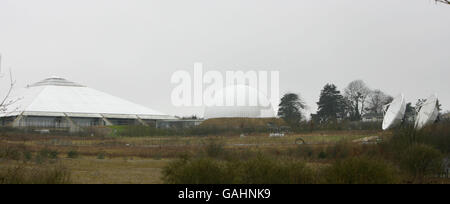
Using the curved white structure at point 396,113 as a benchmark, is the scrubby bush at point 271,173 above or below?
below

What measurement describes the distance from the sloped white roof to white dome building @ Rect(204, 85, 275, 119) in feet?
36.8

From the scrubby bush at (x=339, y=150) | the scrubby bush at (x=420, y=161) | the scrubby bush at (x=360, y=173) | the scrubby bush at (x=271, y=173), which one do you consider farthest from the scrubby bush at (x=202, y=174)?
the scrubby bush at (x=339, y=150)

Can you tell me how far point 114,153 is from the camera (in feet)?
99.7

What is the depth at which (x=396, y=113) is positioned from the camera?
38656 mm

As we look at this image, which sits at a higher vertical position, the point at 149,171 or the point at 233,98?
the point at 233,98

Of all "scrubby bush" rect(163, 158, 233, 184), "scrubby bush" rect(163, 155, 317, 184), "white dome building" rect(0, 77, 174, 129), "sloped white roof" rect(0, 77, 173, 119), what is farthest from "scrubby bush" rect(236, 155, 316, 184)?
"sloped white roof" rect(0, 77, 173, 119)

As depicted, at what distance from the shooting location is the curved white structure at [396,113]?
1508 inches

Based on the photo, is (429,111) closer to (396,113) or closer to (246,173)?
(396,113)

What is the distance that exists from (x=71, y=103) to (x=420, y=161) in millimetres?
70012

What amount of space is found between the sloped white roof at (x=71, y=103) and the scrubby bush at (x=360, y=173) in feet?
213

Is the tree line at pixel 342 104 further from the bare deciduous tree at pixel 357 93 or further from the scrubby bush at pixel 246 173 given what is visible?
the scrubby bush at pixel 246 173
